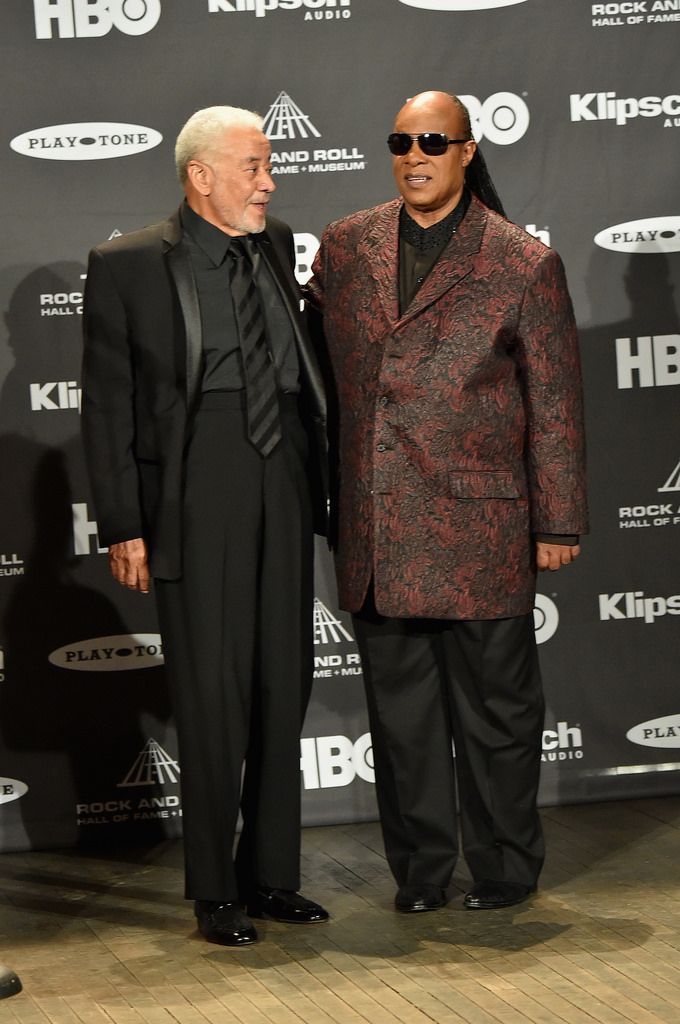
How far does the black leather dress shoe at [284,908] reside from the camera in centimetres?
375

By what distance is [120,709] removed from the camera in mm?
4680

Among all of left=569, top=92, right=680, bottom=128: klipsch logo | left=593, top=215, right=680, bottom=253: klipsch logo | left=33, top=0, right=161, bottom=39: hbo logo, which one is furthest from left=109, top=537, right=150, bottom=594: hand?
left=569, top=92, right=680, bottom=128: klipsch logo

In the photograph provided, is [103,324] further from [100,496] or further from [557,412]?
[557,412]

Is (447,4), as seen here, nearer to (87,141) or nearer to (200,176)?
(87,141)

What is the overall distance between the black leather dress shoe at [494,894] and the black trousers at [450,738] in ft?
0.06

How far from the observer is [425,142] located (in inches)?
144

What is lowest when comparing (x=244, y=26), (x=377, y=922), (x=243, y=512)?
(x=377, y=922)

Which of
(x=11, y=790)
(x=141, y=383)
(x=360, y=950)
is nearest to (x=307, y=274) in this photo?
(x=141, y=383)

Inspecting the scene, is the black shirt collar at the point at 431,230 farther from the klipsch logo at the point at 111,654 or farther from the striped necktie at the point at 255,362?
the klipsch logo at the point at 111,654

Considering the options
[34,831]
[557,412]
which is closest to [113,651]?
[34,831]

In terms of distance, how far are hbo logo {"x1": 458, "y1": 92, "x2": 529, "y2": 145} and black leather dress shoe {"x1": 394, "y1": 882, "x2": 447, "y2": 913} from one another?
214cm

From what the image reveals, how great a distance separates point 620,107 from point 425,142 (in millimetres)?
1293

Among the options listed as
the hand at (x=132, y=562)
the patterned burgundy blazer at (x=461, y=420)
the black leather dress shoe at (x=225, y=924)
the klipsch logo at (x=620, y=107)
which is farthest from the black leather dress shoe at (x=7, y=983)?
the klipsch logo at (x=620, y=107)

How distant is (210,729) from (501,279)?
47.6 inches
